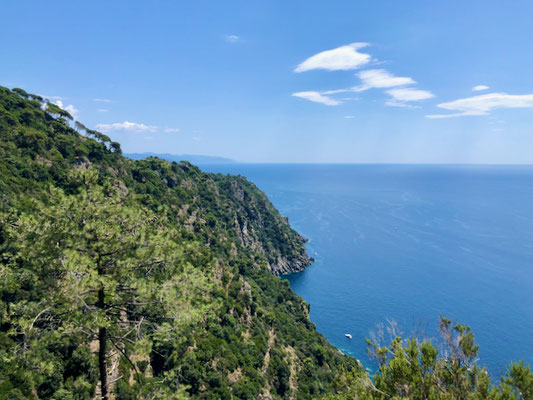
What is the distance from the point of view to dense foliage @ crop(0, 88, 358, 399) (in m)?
8.42

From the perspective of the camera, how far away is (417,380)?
10641 millimetres

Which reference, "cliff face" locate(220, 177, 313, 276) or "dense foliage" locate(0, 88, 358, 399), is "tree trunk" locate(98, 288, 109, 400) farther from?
"cliff face" locate(220, 177, 313, 276)

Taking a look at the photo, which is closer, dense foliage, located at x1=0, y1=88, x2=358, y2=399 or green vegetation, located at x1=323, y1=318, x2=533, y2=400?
dense foliage, located at x1=0, y1=88, x2=358, y2=399

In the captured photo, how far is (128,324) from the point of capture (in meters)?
17.4

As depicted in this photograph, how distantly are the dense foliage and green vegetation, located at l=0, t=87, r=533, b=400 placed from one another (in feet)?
0.20

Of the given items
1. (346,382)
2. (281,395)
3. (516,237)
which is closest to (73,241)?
(346,382)

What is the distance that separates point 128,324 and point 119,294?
10266 mm

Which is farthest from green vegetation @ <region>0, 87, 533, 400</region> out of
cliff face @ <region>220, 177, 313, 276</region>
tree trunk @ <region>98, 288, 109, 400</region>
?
cliff face @ <region>220, 177, 313, 276</region>

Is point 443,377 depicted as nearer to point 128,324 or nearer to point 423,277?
point 128,324

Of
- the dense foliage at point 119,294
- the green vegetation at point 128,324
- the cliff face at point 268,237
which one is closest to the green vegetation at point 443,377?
the green vegetation at point 128,324

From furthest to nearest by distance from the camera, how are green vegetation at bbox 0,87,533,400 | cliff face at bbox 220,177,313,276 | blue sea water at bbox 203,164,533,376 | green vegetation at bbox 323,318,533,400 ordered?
cliff face at bbox 220,177,313,276, blue sea water at bbox 203,164,533,376, green vegetation at bbox 323,318,533,400, green vegetation at bbox 0,87,533,400

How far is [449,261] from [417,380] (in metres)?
105

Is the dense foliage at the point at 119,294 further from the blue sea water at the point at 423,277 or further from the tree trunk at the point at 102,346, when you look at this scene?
the blue sea water at the point at 423,277

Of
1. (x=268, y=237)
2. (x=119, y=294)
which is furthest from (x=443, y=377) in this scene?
(x=268, y=237)
